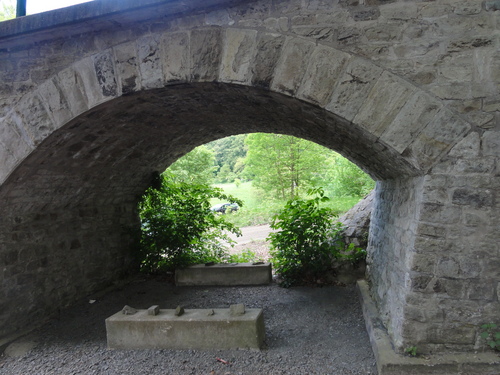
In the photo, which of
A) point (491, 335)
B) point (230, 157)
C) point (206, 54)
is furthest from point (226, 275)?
point (230, 157)

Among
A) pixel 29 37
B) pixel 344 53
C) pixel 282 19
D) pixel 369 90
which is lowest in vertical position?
pixel 369 90

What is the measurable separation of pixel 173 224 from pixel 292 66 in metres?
4.30

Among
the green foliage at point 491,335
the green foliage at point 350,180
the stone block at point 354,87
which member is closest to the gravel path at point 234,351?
the green foliage at point 491,335

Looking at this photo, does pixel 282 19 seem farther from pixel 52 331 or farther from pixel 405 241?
pixel 52 331

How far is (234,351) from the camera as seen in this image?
359cm

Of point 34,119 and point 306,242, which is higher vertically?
point 34,119

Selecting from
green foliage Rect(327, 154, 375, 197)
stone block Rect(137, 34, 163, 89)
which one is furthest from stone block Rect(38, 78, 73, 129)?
green foliage Rect(327, 154, 375, 197)

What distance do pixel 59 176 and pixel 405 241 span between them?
12.7 feet

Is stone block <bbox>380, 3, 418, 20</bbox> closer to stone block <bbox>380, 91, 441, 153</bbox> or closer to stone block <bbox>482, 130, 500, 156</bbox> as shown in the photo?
stone block <bbox>380, 91, 441, 153</bbox>

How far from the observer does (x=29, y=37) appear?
3.50m

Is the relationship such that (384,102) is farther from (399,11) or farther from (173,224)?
(173,224)

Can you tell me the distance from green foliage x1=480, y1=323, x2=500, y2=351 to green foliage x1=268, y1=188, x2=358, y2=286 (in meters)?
3.07

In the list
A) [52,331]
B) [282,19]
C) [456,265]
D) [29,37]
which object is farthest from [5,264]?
[456,265]

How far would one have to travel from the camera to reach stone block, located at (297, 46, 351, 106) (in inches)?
109
